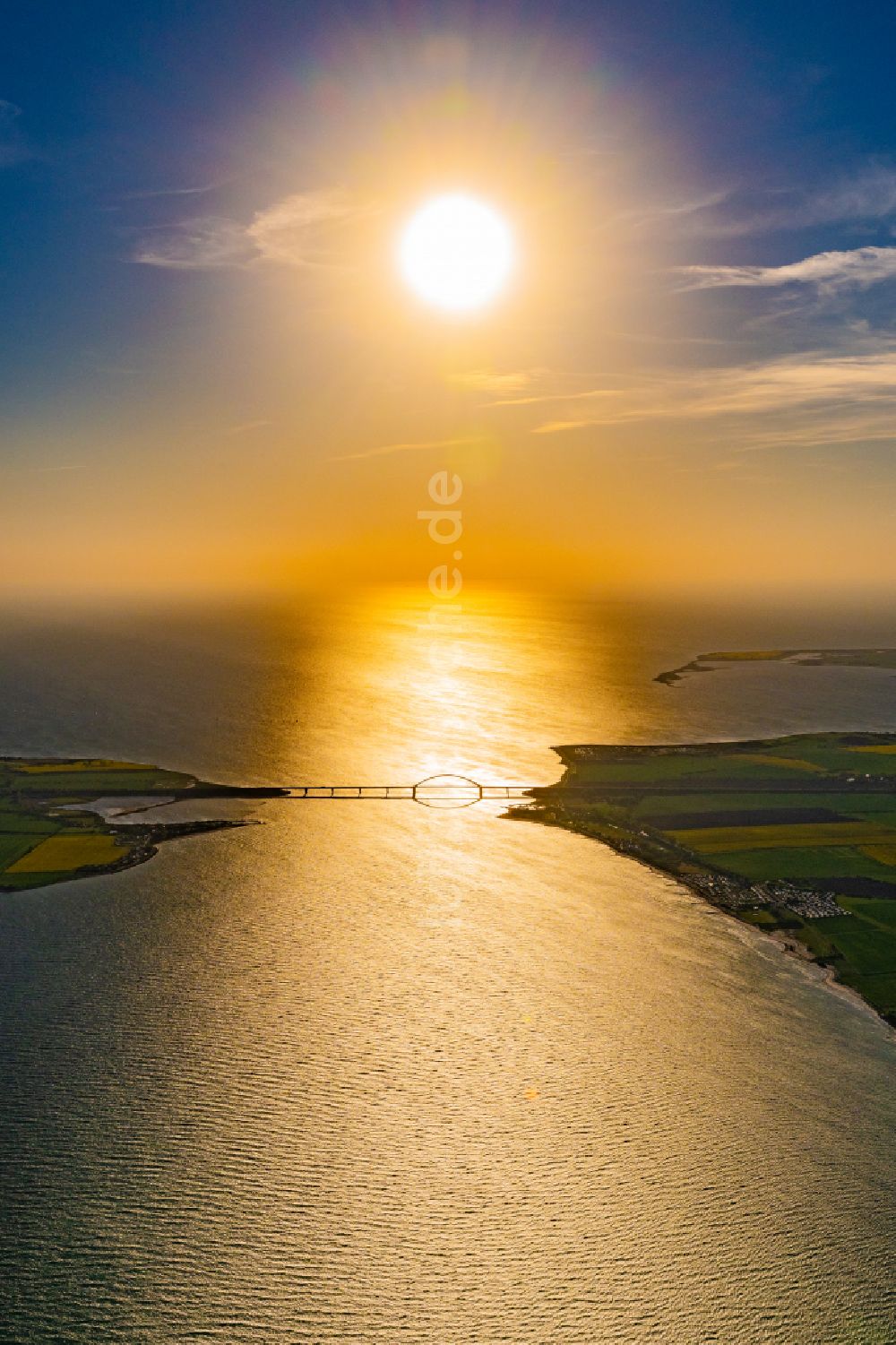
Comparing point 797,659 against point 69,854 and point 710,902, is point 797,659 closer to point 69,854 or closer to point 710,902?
point 710,902

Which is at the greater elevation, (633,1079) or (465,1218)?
(633,1079)

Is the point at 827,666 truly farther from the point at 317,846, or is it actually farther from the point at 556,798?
the point at 317,846

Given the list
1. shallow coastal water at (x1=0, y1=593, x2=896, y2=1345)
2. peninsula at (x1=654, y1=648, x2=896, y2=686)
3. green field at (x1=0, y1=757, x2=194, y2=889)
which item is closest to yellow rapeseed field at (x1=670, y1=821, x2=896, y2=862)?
shallow coastal water at (x1=0, y1=593, x2=896, y2=1345)

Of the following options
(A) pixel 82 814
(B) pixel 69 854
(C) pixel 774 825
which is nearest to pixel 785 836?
(C) pixel 774 825

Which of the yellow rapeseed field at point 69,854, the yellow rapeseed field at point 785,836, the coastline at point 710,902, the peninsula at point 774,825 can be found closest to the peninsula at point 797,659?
the peninsula at point 774,825

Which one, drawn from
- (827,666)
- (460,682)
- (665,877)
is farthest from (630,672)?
(665,877)

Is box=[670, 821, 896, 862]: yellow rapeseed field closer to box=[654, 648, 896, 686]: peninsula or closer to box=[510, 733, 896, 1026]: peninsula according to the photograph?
box=[510, 733, 896, 1026]: peninsula

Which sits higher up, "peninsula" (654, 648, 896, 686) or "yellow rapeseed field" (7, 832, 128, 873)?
"peninsula" (654, 648, 896, 686)

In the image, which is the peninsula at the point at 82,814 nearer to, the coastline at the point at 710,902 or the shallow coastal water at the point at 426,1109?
the shallow coastal water at the point at 426,1109
